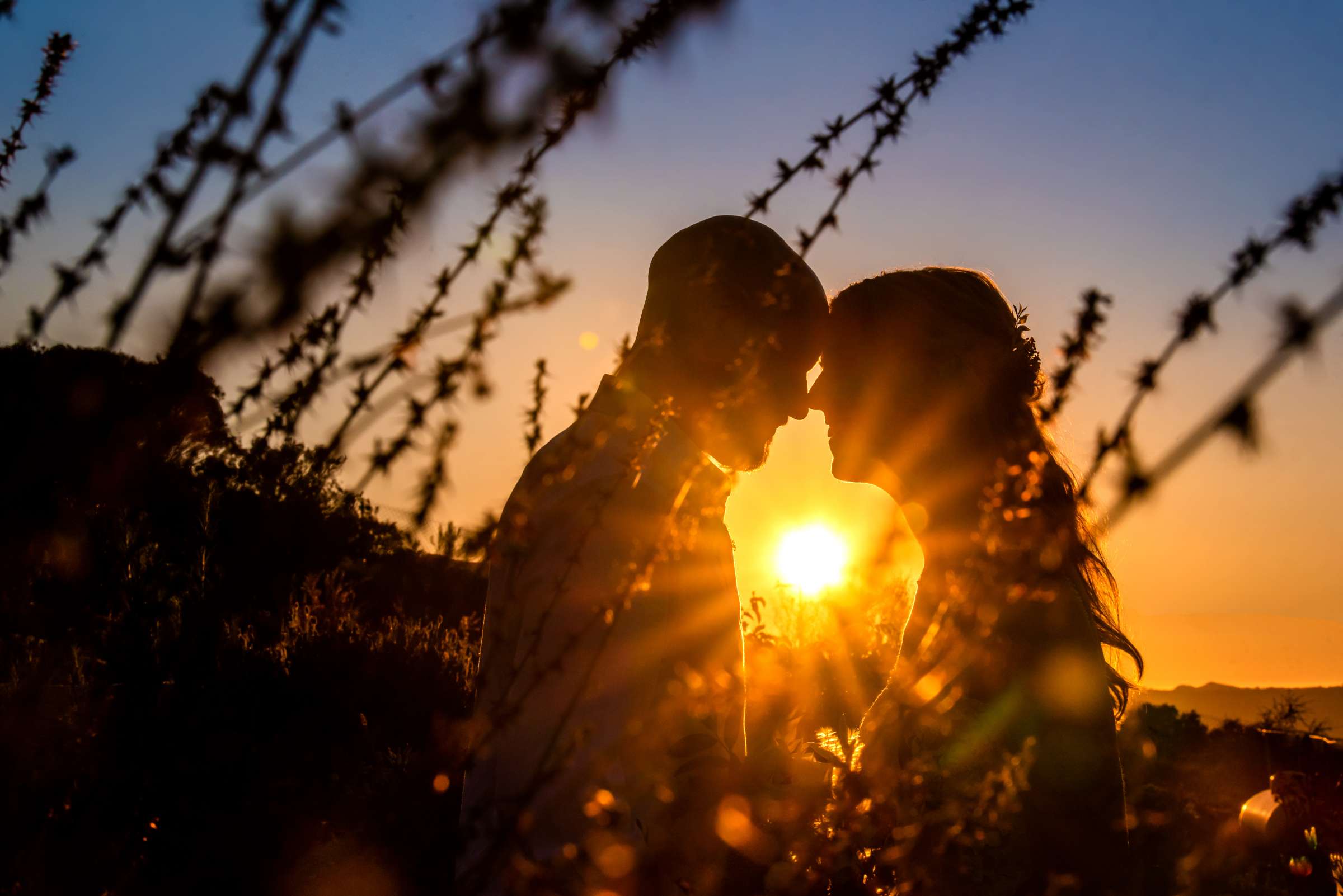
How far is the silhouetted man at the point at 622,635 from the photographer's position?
139 centimetres

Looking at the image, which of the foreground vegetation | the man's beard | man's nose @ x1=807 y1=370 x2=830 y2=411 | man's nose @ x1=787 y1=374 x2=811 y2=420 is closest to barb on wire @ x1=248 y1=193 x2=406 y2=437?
the foreground vegetation

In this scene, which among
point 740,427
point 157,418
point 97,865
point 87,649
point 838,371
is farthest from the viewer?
point 87,649

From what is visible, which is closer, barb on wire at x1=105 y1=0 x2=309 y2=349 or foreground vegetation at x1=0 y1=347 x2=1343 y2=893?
barb on wire at x1=105 y1=0 x2=309 y2=349

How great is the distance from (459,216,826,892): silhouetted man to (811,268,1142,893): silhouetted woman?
1.52ft

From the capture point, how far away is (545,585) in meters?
1.83

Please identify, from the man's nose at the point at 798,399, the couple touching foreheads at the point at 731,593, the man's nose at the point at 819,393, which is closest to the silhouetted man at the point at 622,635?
the couple touching foreheads at the point at 731,593

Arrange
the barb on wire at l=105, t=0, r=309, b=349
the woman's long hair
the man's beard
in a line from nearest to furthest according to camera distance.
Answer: the barb on wire at l=105, t=0, r=309, b=349, the man's beard, the woman's long hair

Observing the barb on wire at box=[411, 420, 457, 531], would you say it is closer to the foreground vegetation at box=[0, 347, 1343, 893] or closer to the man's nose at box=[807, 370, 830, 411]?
the foreground vegetation at box=[0, 347, 1343, 893]

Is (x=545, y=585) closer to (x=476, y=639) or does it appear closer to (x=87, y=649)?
(x=87, y=649)

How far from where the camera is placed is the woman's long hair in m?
3.85

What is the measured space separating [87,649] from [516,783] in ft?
18.8

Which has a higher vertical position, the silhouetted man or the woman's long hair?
the woman's long hair

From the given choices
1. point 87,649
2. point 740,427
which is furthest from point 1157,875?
point 87,649

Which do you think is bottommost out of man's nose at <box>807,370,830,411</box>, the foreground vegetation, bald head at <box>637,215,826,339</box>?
the foreground vegetation
